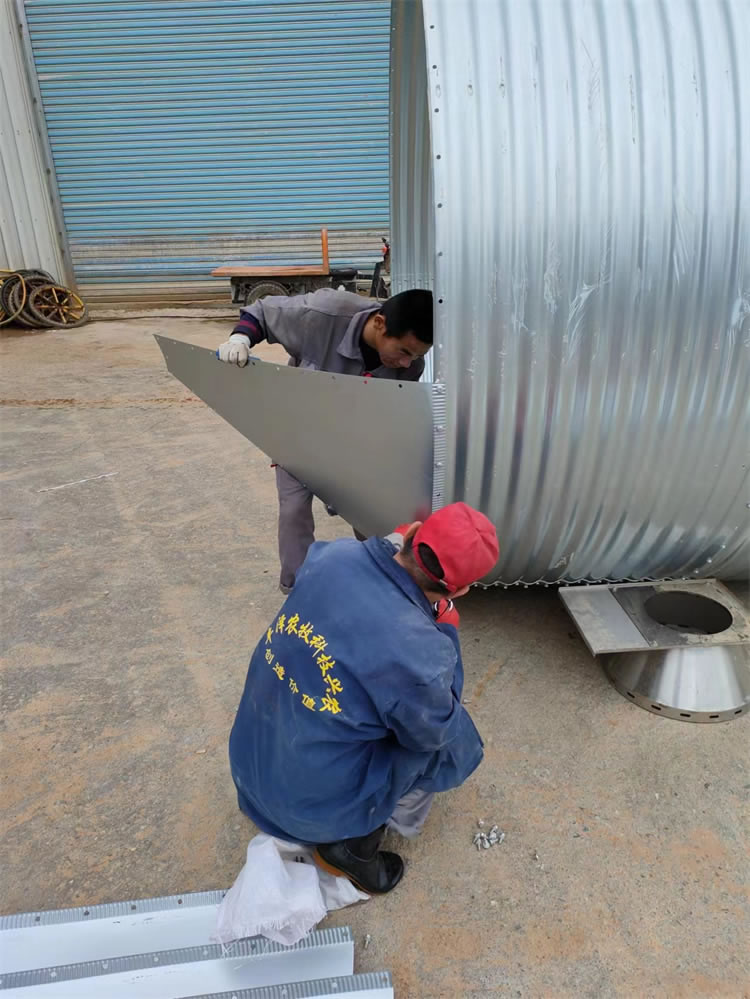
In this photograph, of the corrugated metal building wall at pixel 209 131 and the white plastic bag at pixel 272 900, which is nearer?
the white plastic bag at pixel 272 900

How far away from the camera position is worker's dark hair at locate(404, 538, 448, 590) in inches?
62.4

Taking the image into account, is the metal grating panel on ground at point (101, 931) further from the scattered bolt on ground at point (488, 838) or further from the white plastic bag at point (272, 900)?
the scattered bolt on ground at point (488, 838)

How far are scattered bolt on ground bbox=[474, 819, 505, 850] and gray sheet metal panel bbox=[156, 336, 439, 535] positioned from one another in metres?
1.02

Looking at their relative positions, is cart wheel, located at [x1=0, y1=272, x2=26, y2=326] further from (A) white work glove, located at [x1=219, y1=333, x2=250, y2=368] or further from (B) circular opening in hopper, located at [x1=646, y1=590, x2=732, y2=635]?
(B) circular opening in hopper, located at [x1=646, y1=590, x2=732, y2=635]

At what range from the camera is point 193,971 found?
5.64 ft

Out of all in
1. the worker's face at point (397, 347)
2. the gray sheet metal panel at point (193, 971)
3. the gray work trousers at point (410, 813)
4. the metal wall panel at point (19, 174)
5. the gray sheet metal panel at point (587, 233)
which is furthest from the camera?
the metal wall panel at point (19, 174)

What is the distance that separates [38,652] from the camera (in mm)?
2936

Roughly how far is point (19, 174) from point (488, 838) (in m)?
12.6

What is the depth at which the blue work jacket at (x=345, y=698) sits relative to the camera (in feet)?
5.12

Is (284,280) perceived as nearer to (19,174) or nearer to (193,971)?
(19,174)

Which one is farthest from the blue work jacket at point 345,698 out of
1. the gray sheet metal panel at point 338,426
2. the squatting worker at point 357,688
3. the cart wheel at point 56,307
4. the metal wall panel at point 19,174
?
the metal wall panel at point 19,174

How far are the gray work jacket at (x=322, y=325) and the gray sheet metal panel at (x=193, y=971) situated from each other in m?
2.04

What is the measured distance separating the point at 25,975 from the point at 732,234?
109 inches

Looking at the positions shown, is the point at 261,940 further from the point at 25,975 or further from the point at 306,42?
the point at 306,42
